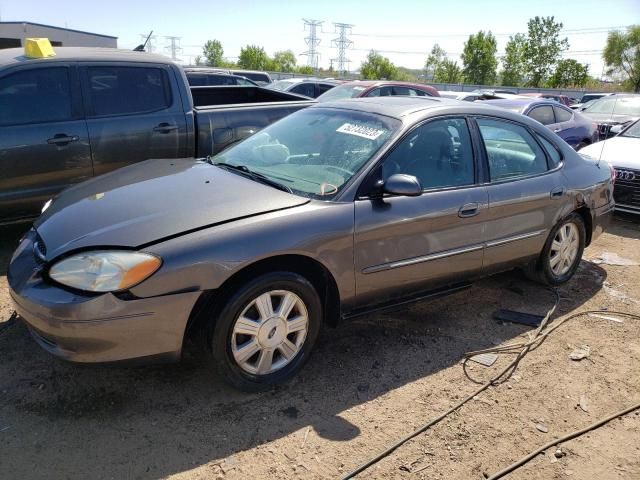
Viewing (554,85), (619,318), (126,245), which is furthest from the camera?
(554,85)

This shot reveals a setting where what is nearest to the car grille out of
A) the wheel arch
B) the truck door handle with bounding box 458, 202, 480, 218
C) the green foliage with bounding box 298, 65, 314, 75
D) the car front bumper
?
the truck door handle with bounding box 458, 202, 480, 218

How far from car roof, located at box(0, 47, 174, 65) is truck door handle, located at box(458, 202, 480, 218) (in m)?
3.61

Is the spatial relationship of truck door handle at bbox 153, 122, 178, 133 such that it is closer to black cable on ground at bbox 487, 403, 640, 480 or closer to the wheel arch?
A: the wheel arch

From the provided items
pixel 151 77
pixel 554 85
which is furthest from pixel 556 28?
pixel 151 77

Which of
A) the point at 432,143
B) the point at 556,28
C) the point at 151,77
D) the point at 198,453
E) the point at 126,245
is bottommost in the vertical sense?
the point at 198,453

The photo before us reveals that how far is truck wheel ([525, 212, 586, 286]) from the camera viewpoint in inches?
176

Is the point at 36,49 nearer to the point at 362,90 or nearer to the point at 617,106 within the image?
the point at 362,90

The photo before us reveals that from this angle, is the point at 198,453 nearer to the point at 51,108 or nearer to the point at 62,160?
the point at 62,160

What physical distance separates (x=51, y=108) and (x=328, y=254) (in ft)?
10.7

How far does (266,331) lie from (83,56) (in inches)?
142

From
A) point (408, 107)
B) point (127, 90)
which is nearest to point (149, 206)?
point (408, 107)

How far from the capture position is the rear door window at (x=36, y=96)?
4566 mm

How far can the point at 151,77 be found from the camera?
5.38 m

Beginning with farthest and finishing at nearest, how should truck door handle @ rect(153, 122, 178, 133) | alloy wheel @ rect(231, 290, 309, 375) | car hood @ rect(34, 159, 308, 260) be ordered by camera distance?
truck door handle @ rect(153, 122, 178, 133) < alloy wheel @ rect(231, 290, 309, 375) < car hood @ rect(34, 159, 308, 260)
